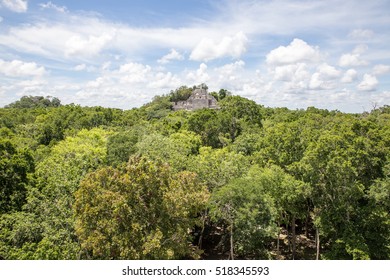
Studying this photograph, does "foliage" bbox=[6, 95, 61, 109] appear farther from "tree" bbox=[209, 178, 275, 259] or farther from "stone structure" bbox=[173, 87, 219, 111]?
"tree" bbox=[209, 178, 275, 259]

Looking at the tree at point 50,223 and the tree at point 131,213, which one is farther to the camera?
the tree at point 50,223

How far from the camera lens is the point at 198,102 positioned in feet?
285

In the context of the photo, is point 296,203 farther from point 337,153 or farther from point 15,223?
point 15,223

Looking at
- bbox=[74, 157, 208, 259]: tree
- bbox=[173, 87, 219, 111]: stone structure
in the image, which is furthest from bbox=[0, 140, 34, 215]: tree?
bbox=[173, 87, 219, 111]: stone structure

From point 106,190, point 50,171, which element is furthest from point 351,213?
point 50,171

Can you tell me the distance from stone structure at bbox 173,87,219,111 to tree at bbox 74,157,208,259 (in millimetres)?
72831

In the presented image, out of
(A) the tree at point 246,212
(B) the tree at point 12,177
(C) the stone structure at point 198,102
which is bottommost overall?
(A) the tree at point 246,212

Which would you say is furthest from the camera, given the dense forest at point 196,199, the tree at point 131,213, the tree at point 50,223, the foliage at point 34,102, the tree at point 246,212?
the foliage at point 34,102

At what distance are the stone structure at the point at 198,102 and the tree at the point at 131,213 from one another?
72.8 m

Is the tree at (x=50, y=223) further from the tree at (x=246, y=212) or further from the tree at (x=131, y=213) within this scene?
the tree at (x=246, y=212)

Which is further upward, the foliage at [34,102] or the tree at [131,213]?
the foliage at [34,102]

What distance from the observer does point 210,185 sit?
17.6 metres

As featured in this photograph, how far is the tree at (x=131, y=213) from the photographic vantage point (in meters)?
9.79

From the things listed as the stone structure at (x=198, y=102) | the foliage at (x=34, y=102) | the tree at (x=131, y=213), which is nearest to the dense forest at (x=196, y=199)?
the tree at (x=131, y=213)
